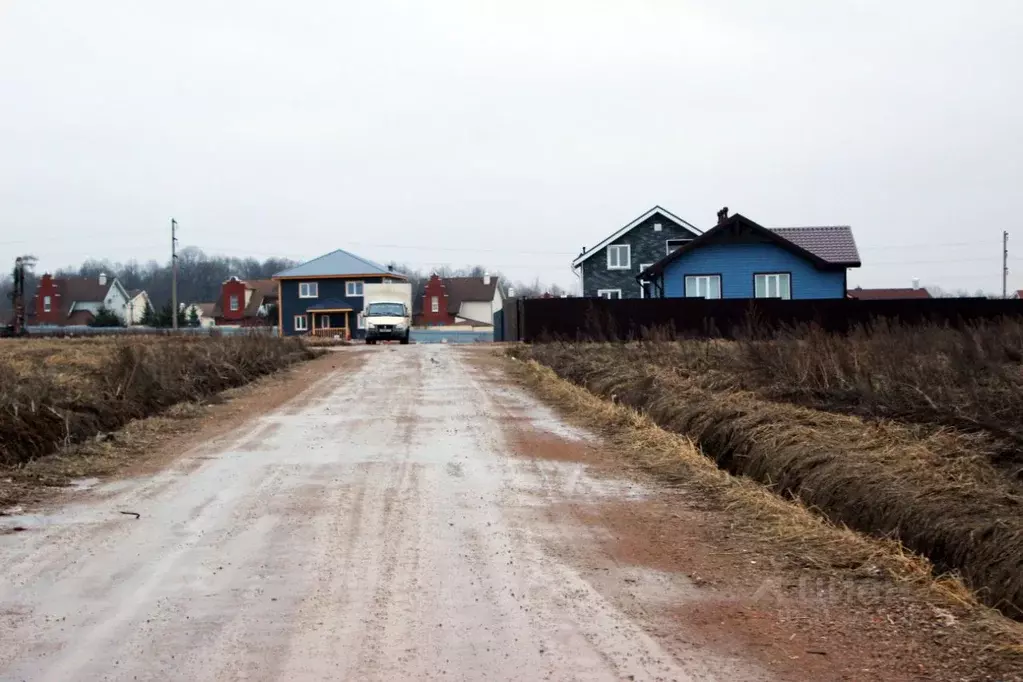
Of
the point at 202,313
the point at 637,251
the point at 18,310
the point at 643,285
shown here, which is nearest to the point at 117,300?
the point at 202,313

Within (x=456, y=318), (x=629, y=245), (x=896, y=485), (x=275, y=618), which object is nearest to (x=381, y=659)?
(x=275, y=618)

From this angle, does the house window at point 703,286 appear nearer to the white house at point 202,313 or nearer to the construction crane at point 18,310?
the construction crane at point 18,310

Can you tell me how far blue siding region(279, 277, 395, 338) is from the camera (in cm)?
6956

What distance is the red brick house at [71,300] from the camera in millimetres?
105812

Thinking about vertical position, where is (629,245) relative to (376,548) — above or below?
above

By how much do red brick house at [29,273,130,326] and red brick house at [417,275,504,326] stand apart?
34.7 m

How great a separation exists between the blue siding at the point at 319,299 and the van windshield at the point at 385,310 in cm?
2255

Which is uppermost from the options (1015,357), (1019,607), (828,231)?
(828,231)

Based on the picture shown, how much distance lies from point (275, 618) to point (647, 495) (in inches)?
177

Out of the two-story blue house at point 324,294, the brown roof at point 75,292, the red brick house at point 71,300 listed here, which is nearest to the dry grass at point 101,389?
the two-story blue house at point 324,294

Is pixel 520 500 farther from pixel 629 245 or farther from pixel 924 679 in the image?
pixel 629 245

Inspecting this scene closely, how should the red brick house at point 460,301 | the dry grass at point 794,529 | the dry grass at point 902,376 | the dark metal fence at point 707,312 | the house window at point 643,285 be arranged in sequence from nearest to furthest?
the dry grass at point 794,529 < the dry grass at point 902,376 < the dark metal fence at point 707,312 < the house window at point 643,285 < the red brick house at point 460,301

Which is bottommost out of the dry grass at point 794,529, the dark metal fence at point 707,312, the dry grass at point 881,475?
the dry grass at point 794,529

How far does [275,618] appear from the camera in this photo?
525 centimetres
